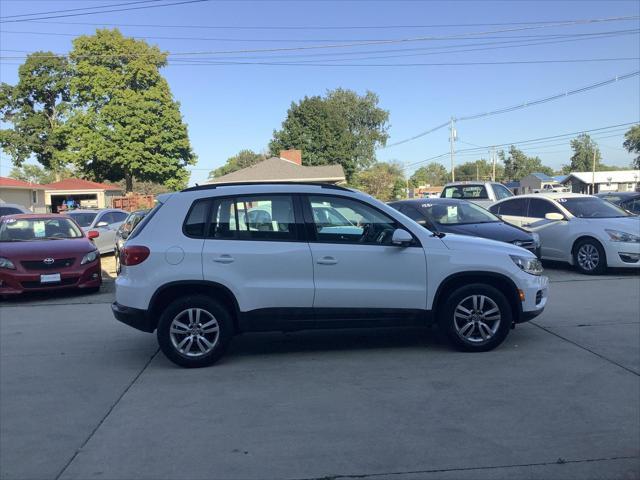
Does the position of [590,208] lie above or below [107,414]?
above

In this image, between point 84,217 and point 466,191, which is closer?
point 84,217

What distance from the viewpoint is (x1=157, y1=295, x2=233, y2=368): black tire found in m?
5.65

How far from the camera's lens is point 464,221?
36.6 feet

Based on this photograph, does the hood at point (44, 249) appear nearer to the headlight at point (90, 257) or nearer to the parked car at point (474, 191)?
the headlight at point (90, 257)

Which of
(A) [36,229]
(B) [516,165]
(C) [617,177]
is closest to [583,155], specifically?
(B) [516,165]

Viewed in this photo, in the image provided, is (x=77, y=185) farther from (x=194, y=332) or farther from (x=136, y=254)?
(x=194, y=332)

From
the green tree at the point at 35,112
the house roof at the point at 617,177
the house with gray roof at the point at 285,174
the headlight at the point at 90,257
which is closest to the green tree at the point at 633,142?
the house roof at the point at 617,177

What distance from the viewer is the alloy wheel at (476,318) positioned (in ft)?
19.4

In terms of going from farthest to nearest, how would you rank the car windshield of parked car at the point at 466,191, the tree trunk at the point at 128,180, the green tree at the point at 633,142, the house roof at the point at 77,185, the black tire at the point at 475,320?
the green tree at the point at 633,142, the house roof at the point at 77,185, the tree trunk at the point at 128,180, the car windshield of parked car at the point at 466,191, the black tire at the point at 475,320

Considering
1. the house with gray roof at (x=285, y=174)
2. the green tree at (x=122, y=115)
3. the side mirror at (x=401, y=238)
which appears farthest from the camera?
the green tree at (x=122, y=115)

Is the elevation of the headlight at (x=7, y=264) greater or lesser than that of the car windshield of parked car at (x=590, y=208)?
lesser

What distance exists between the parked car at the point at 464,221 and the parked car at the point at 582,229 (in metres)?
1.16

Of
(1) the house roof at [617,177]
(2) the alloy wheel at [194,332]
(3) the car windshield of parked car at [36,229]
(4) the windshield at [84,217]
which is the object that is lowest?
(2) the alloy wheel at [194,332]

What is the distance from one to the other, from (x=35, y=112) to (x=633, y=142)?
8258 centimetres
